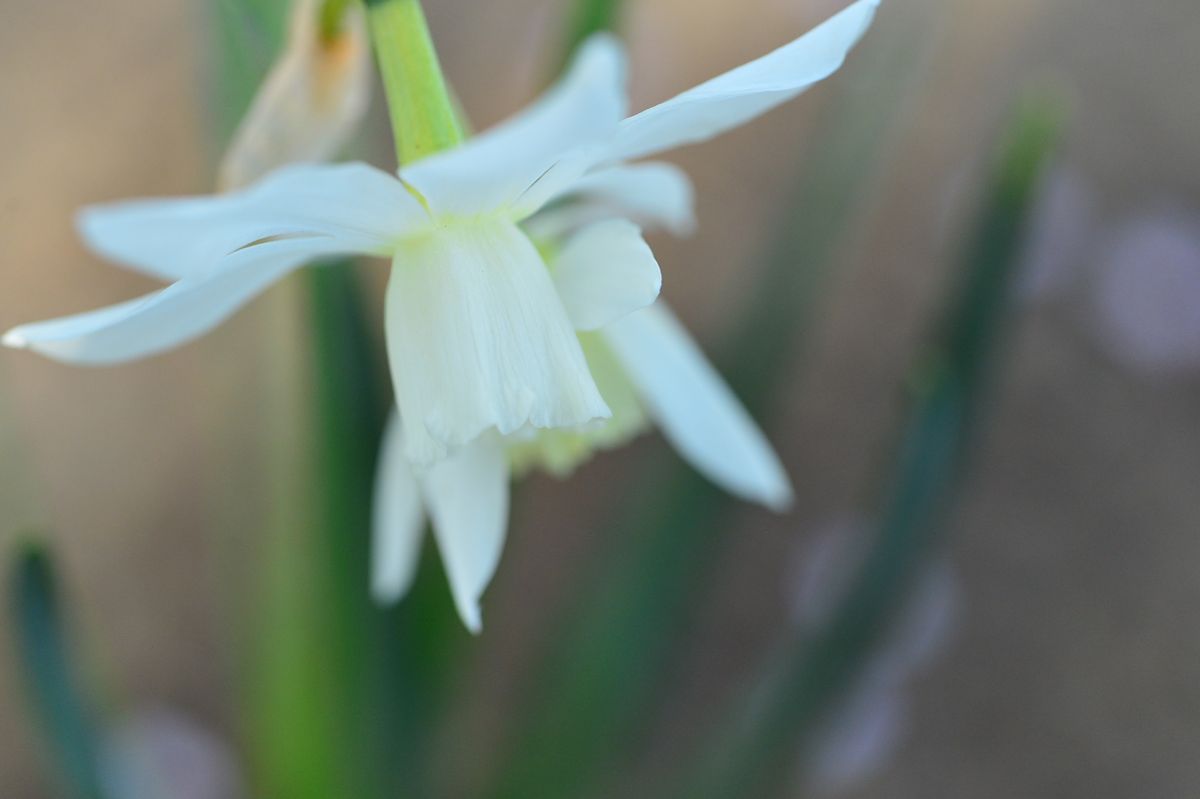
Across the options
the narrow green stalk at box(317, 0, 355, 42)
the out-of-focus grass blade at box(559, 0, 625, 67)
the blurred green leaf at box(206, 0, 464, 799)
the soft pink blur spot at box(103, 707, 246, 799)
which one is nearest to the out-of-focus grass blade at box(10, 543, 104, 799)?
the blurred green leaf at box(206, 0, 464, 799)

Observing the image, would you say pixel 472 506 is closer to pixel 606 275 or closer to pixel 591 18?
pixel 606 275

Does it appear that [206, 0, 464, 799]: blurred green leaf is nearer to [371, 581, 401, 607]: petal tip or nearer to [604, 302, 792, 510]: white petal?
[371, 581, 401, 607]: petal tip

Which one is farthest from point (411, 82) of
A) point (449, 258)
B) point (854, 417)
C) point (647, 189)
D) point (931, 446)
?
point (854, 417)

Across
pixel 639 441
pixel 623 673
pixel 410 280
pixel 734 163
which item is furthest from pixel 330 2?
pixel 734 163

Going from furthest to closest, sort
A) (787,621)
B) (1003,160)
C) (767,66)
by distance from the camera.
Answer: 1. (787,621)
2. (1003,160)
3. (767,66)

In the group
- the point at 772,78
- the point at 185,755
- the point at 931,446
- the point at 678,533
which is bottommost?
the point at 185,755

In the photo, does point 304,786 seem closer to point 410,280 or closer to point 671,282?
point 410,280

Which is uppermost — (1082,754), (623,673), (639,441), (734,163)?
(734,163)

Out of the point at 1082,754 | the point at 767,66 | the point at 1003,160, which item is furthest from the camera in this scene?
the point at 1082,754
